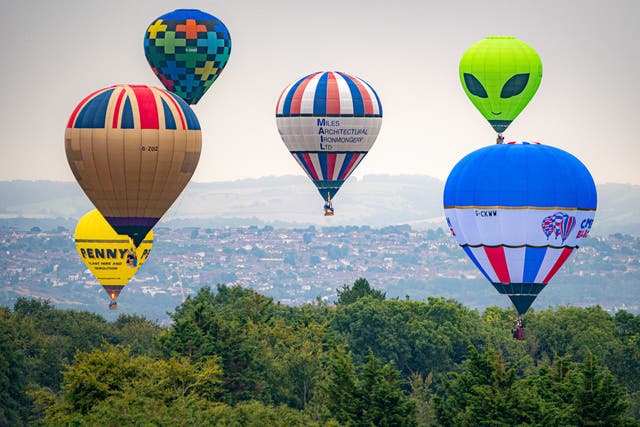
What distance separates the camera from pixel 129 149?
77.5 meters

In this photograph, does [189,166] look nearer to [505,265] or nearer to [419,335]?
[505,265]

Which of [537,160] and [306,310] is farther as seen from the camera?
[306,310]

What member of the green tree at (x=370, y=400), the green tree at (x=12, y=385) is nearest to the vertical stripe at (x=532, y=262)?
the green tree at (x=370, y=400)

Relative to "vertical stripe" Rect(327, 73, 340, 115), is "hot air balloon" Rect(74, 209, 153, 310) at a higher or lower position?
lower

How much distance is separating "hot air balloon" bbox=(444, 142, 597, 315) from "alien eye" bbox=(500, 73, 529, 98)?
1456 centimetres

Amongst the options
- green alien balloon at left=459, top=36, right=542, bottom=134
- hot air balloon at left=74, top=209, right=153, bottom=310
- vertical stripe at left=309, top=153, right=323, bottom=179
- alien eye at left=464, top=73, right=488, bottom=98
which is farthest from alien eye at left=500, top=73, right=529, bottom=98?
hot air balloon at left=74, top=209, right=153, bottom=310

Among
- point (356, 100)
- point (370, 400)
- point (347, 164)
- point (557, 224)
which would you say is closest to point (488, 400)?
point (370, 400)

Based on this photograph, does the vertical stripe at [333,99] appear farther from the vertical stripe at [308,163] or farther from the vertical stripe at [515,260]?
the vertical stripe at [515,260]

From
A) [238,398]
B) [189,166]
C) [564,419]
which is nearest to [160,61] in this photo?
[189,166]

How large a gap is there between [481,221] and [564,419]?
16082 millimetres

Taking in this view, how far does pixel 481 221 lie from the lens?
76312 millimetres

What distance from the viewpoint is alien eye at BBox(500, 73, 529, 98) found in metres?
91.4

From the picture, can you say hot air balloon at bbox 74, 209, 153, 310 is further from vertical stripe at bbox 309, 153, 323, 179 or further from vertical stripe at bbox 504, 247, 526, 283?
vertical stripe at bbox 504, 247, 526, 283

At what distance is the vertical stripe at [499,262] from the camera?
2990 inches
